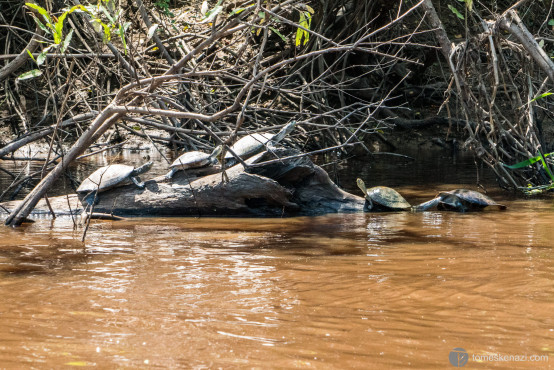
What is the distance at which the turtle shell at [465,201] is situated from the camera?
6167 mm

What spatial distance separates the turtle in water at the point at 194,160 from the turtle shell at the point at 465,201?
90.6 inches

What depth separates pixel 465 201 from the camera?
6.23 m

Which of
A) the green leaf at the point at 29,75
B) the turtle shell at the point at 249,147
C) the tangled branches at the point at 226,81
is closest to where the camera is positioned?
the green leaf at the point at 29,75

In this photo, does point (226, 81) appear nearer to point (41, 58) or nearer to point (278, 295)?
point (41, 58)

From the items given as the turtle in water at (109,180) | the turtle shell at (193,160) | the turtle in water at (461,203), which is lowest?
the turtle in water at (461,203)

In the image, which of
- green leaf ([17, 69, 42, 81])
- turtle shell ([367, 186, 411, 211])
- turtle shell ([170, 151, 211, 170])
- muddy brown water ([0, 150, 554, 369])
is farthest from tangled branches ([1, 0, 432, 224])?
muddy brown water ([0, 150, 554, 369])

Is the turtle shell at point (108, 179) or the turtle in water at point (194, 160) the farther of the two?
the turtle in water at point (194, 160)

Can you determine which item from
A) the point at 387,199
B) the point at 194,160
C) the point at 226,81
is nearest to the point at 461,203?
the point at 387,199

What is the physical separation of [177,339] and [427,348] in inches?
38.5

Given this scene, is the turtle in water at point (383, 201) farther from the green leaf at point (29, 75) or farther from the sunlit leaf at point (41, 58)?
the sunlit leaf at point (41, 58)

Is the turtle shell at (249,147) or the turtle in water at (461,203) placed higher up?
the turtle shell at (249,147)

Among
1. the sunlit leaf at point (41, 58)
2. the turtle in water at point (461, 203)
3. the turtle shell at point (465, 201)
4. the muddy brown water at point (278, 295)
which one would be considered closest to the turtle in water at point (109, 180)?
the muddy brown water at point (278, 295)

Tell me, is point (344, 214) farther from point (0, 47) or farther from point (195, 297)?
point (0, 47)

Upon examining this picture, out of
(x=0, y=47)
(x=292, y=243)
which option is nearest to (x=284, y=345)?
(x=292, y=243)
